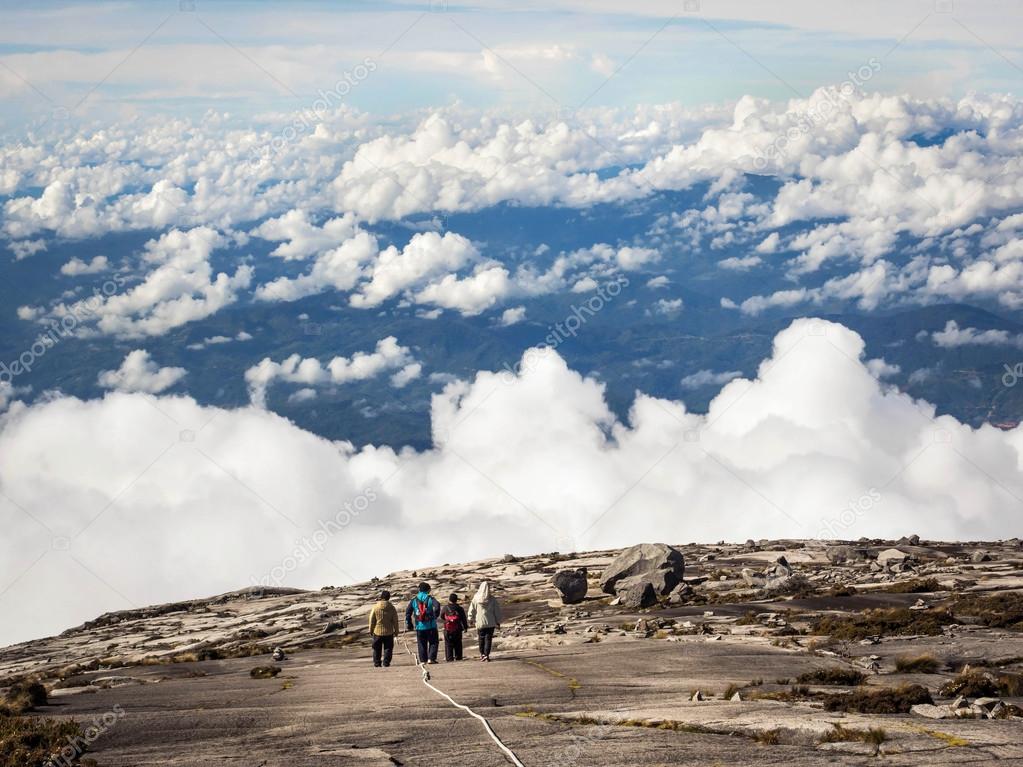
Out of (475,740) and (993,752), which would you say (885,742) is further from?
(475,740)

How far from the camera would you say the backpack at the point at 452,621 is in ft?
108

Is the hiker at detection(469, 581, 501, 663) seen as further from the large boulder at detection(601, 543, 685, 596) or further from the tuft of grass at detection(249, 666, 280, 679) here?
the large boulder at detection(601, 543, 685, 596)

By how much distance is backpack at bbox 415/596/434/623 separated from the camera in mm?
32281

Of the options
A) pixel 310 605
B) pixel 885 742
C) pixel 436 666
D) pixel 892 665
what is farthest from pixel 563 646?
pixel 310 605

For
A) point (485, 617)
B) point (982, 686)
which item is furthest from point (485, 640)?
point (982, 686)

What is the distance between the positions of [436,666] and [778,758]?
17.1m

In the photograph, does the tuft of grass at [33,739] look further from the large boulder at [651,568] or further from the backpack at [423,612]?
the large boulder at [651,568]

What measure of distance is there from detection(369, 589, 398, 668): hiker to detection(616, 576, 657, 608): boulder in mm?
20492

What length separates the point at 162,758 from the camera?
17.5 meters

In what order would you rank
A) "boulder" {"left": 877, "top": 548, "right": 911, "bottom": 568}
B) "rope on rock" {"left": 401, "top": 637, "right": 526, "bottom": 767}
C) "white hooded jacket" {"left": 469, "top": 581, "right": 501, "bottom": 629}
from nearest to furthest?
"rope on rock" {"left": 401, "top": 637, "right": 526, "bottom": 767}
"white hooded jacket" {"left": 469, "top": 581, "right": 501, "bottom": 629}
"boulder" {"left": 877, "top": 548, "right": 911, "bottom": 568}

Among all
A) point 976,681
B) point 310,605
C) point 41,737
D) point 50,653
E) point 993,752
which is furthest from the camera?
point 310,605

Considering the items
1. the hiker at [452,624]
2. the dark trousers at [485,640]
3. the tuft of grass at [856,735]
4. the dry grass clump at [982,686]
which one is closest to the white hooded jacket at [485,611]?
the dark trousers at [485,640]

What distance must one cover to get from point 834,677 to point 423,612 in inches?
545

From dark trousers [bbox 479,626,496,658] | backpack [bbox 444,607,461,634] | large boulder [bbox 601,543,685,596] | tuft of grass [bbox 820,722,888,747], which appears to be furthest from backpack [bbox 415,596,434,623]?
large boulder [bbox 601,543,685,596]
